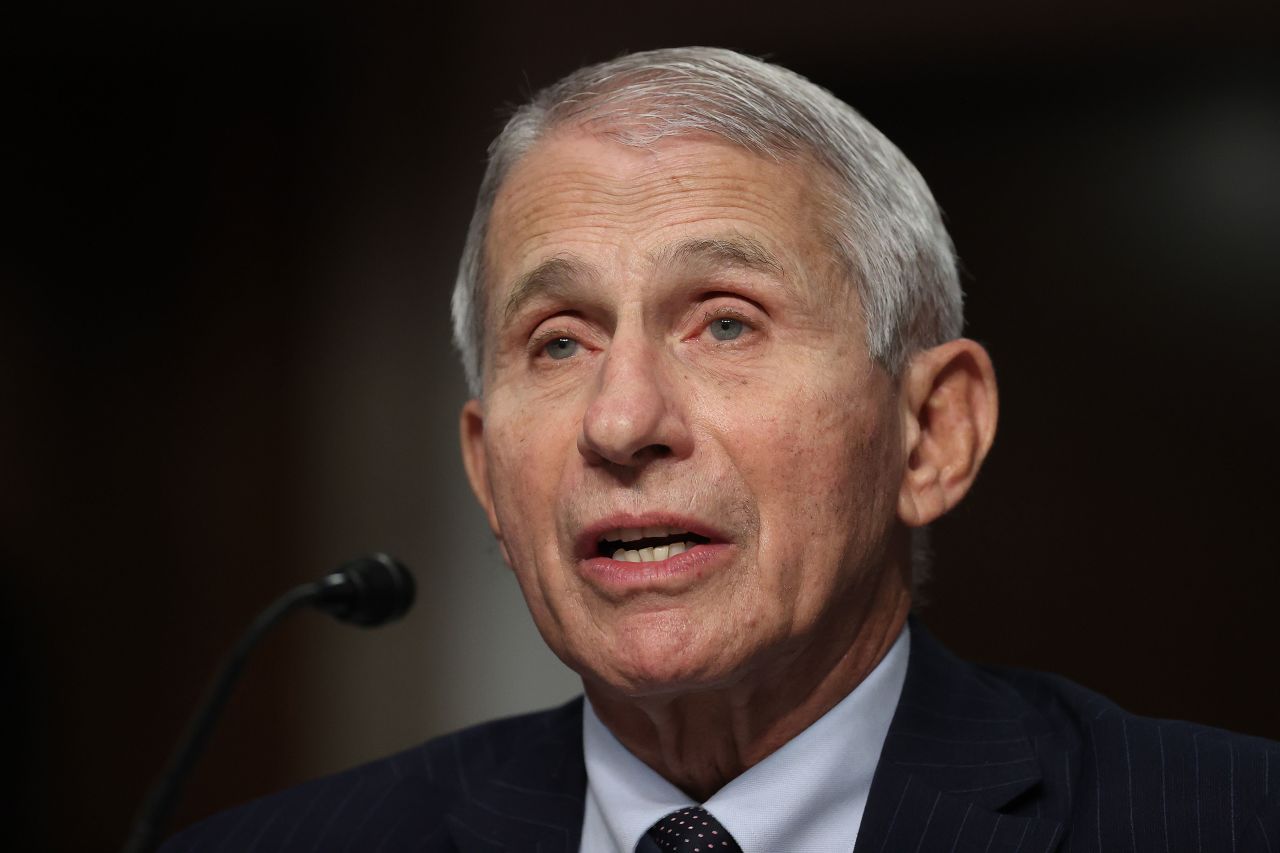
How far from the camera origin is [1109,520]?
3.34m

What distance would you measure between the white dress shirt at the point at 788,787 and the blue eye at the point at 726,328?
1.63ft

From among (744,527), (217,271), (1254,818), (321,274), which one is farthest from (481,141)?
(1254,818)

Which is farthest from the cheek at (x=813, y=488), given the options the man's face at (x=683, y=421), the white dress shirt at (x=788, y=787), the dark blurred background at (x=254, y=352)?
the dark blurred background at (x=254, y=352)

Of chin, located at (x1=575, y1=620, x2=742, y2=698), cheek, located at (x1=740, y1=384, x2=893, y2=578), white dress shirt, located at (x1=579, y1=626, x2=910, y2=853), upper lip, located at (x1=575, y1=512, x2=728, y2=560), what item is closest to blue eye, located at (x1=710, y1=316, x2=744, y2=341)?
cheek, located at (x1=740, y1=384, x2=893, y2=578)

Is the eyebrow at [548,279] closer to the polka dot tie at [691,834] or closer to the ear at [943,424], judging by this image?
the ear at [943,424]

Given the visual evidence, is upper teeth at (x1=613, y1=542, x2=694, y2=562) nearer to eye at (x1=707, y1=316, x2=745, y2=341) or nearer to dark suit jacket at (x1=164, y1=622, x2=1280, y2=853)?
eye at (x1=707, y1=316, x2=745, y2=341)

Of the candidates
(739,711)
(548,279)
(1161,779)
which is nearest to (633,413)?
(548,279)

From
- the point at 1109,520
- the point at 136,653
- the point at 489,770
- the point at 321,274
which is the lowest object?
the point at 136,653

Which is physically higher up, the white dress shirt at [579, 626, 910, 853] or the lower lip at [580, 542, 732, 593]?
the lower lip at [580, 542, 732, 593]

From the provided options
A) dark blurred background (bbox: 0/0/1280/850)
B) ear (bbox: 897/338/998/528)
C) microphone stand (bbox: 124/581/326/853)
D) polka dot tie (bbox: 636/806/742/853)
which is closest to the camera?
polka dot tie (bbox: 636/806/742/853)

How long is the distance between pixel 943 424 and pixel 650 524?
51 cm

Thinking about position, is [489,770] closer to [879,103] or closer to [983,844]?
[983,844]

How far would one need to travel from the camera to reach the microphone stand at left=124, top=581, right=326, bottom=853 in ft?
6.41

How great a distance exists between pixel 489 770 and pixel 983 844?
0.76m
